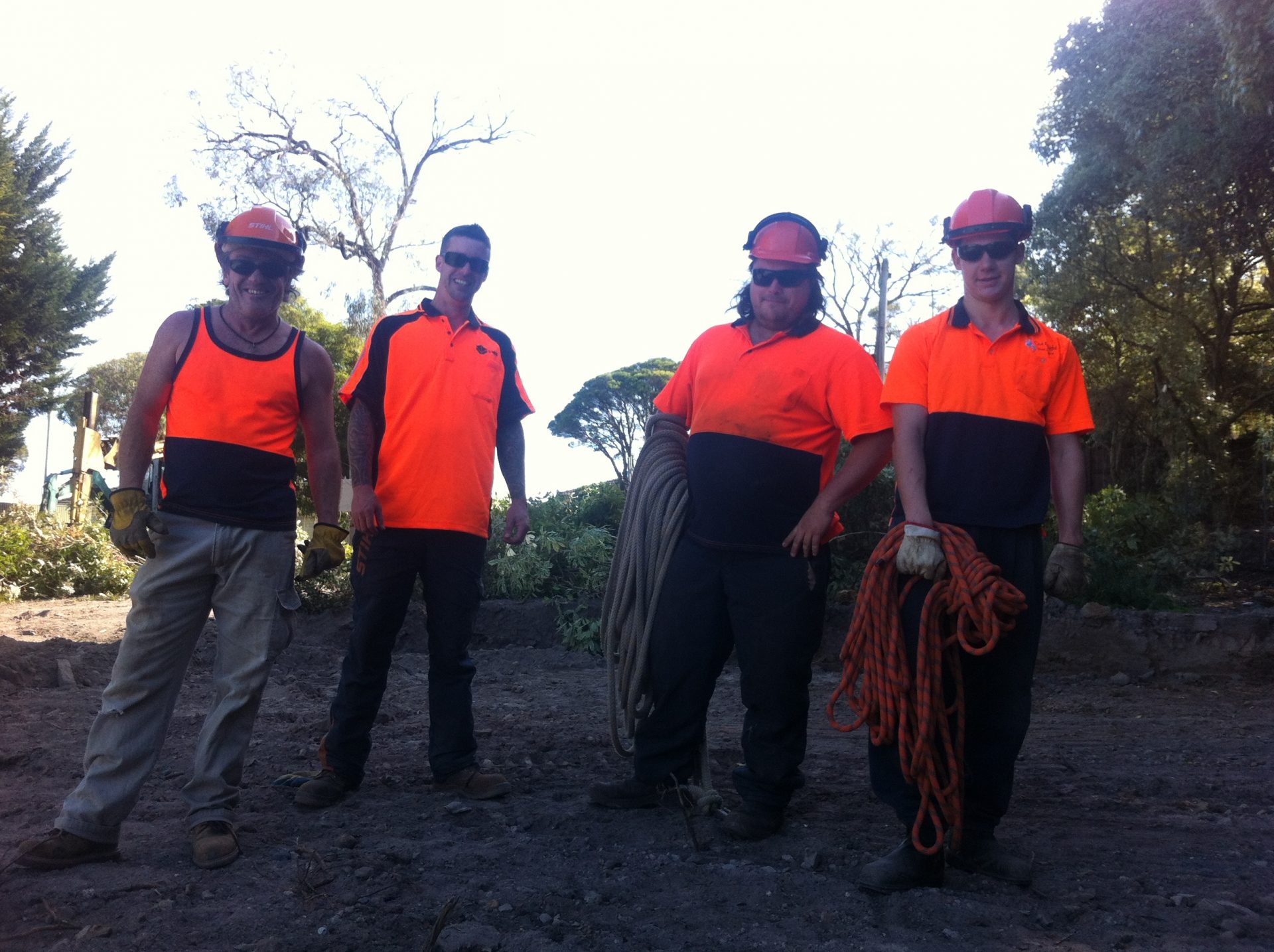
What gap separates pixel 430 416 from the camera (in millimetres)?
3930

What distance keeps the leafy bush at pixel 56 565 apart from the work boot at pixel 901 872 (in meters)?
9.65

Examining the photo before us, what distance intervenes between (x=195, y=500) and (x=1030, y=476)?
2.57 m

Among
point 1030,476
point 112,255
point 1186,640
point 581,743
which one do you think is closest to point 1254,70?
point 1186,640

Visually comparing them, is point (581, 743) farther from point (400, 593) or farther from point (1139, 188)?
point (1139, 188)

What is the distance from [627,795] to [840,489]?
1.34 metres

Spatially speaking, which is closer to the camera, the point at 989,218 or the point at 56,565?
the point at 989,218

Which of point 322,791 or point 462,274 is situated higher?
point 462,274

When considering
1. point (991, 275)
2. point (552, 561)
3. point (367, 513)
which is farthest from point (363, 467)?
point (552, 561)

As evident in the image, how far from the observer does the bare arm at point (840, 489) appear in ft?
11.2

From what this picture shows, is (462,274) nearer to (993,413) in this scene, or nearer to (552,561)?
(993,413)

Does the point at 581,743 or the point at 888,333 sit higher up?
the point at 888,333

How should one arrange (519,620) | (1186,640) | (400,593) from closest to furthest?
(400,593) → (1186,640) → (519,620)

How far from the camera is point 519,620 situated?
835cm

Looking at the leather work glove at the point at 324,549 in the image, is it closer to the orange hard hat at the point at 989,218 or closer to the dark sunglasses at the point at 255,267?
the dark sunglasses at the point at 255,267
